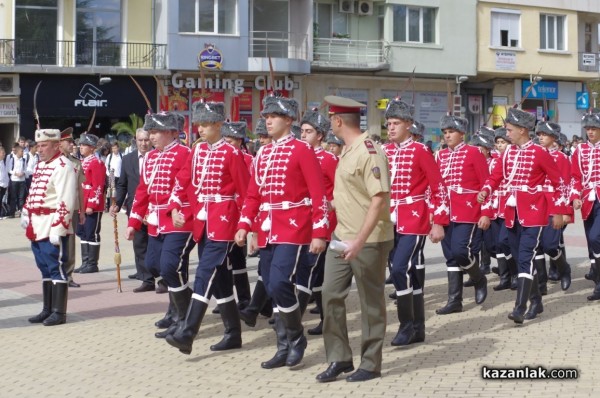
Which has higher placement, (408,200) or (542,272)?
(408,200)

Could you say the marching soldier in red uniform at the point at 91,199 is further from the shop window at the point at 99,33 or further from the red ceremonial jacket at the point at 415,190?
the shop window at the point at 99,33

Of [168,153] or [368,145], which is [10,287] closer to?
[168,153]

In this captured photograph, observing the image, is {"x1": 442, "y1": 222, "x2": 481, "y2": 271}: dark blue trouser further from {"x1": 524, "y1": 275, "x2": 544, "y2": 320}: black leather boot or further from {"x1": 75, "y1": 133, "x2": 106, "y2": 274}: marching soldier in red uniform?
{"x1": 75, "y1": 133, "x2": 106, "y2": 274}: marching soldier in red uniform

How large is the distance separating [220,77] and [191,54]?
1609 millimetres

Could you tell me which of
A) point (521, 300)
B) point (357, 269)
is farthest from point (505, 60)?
point (357, 269)

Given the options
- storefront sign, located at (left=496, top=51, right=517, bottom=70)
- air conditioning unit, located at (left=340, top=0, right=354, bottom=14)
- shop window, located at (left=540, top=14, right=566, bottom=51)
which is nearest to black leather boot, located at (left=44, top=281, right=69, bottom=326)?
air conditioning unit, located at (left=340, top=0, right=354, bottom=14)

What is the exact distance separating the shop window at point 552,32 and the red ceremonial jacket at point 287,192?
38581 millimetres

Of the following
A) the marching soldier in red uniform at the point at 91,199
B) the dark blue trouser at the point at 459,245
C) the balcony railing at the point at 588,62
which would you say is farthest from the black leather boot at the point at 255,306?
the balcony railing at the point at 588,62

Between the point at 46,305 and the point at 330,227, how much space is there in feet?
10.3

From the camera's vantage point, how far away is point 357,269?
26.3ft

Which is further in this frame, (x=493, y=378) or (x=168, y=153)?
(x=168, y=153)

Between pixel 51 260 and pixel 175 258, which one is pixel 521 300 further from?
pixel 51 260

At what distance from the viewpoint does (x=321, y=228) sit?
836cm

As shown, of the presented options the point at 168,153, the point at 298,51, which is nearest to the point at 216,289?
the point at 168,153
